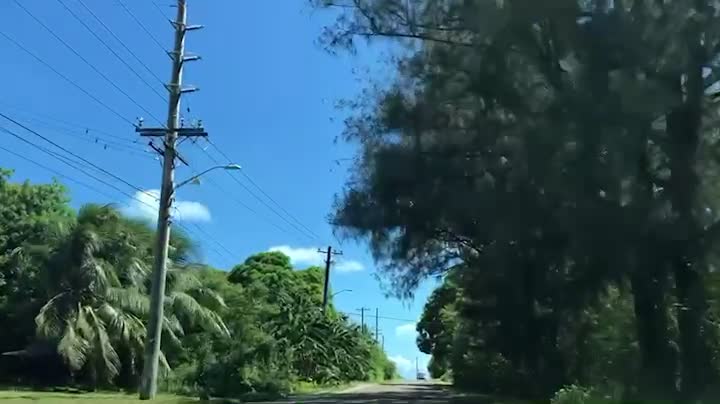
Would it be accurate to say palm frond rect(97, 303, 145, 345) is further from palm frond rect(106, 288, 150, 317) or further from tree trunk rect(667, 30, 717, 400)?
tree trunk rect(667, 30, 717, 400)

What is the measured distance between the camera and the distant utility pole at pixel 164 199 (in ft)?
105

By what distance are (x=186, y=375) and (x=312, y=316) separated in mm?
17180

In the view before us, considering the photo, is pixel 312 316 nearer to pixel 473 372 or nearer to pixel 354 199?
pixel 473 372

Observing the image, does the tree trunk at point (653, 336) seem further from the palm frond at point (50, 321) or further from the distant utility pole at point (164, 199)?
the palm frond at point (50, 321)

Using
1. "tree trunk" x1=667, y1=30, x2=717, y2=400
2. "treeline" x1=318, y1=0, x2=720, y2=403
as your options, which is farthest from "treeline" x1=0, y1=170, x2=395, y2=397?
"tree trunk" x1=667, y1=30, x2=717, y2=400

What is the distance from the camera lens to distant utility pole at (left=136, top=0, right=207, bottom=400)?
31.9 meters

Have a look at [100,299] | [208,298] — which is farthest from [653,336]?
[208,298]

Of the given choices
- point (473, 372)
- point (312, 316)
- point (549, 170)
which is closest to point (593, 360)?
point (549, 170)

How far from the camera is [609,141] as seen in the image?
19.1m

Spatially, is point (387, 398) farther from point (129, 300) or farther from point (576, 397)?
point (576, 397)

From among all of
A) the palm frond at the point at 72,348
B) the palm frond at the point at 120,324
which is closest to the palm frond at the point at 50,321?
the palm frond at the point at 72,348

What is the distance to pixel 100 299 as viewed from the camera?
39.1 m

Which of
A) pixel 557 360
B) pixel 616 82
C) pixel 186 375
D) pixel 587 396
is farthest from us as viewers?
pixel 186 375

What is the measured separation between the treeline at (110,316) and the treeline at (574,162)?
15799 mm
